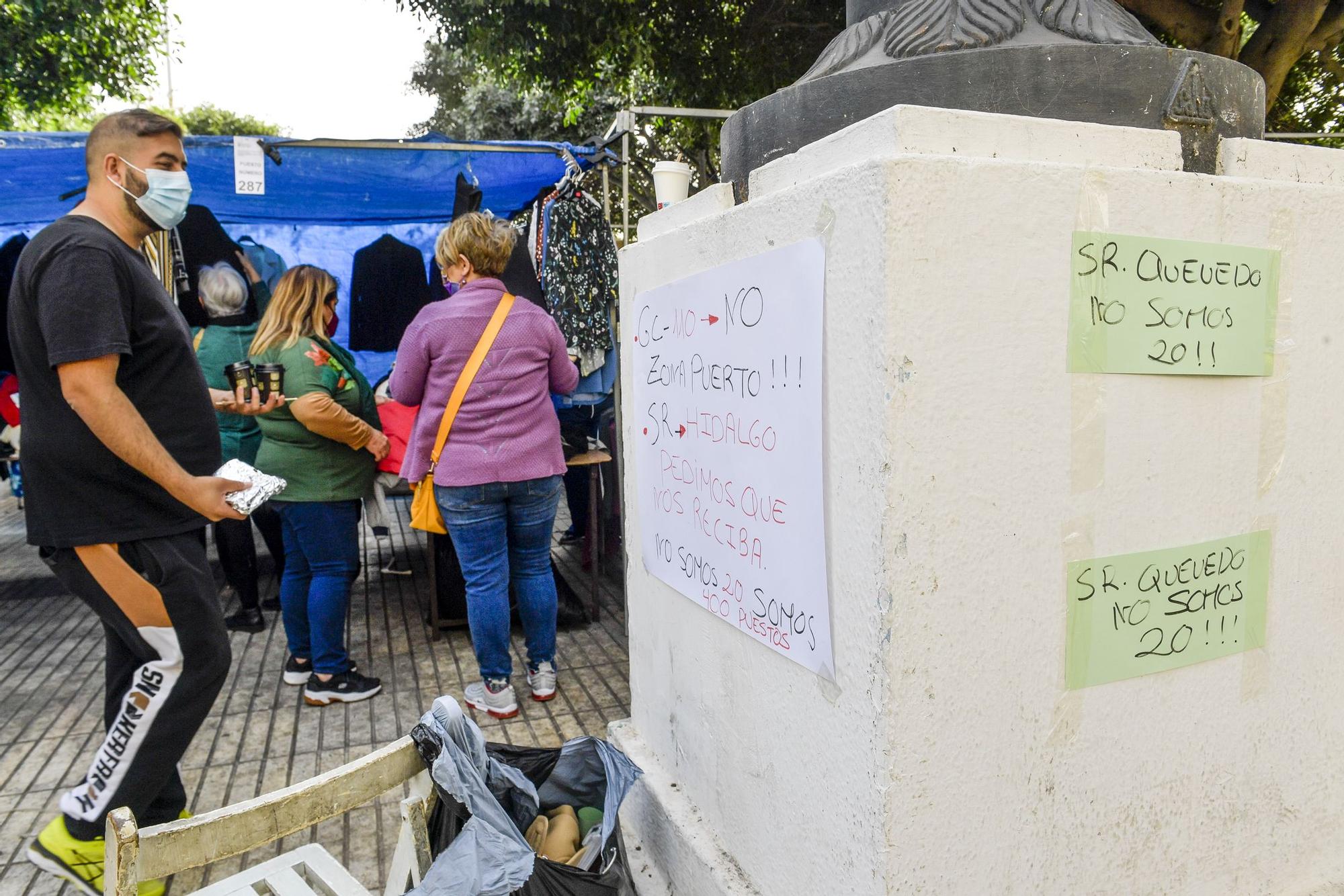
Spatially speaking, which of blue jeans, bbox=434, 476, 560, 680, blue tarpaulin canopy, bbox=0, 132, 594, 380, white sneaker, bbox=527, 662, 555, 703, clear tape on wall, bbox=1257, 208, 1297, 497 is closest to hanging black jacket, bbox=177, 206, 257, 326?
blue tarpaulin canopy, bbox=0, 132, 594, 380

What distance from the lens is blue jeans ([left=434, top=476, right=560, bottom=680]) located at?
3.46 m

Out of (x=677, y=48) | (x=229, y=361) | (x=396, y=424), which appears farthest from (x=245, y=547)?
(x=677, y=48)

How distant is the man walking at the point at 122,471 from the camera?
7.32 feet

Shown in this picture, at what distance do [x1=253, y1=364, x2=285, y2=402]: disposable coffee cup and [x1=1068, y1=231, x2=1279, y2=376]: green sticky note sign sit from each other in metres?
3.03

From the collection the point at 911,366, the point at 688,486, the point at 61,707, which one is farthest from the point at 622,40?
the point at 911,366

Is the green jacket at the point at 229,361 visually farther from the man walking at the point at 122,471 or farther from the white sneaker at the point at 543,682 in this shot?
the man walking at the point at 122,471

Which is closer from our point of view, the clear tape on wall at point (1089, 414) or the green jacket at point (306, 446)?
the clear tape on wall at point (1089, 414)

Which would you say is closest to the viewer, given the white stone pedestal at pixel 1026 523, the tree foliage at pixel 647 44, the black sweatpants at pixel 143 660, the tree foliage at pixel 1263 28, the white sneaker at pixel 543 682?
the white stone pedestal at pixel 1026 523

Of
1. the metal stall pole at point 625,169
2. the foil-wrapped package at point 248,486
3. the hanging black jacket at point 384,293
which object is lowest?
the foil-wrapped package at point 248,486

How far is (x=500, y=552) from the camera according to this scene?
357cm

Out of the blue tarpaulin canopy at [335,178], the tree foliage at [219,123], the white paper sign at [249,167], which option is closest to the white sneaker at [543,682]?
the blue tarpaulin canopy at [335,178]

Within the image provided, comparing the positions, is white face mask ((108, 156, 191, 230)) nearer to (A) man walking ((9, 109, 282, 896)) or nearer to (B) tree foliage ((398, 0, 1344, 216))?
(A) man walking ((9, 109, 282, 896))

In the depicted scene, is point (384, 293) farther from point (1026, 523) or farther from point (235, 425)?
point (1026, 523)

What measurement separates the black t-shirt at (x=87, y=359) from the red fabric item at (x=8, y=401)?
4148 mm
